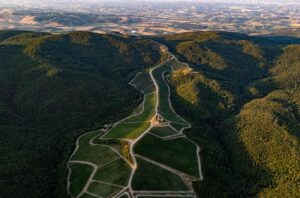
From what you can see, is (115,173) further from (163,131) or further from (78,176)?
(163,131)

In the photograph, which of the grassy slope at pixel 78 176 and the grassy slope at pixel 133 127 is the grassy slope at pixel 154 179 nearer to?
the grassy slope at pixel 78 176

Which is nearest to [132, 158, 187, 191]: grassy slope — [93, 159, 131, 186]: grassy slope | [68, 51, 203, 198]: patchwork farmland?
[68, 51, 203, 198]: patchwork farmland

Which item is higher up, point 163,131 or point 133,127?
point 163,131

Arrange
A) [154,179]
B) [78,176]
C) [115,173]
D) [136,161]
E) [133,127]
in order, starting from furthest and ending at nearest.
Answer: [133,127], [136,161], [78,176], [115,173], [154,179]

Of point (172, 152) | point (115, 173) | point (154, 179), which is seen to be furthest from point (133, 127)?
→ point (154, 179)

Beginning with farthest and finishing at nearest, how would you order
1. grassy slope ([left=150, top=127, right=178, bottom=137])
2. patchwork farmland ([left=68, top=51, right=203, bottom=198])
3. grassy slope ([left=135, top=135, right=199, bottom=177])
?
1. grassy slope ([left=150, top=127, right=178, bottom=137])
2. grassy slope ([left=135, top=135, right=199, bottom=177])
3. patchwork farmland ([left=68, top=51, right=203, bottom=198])

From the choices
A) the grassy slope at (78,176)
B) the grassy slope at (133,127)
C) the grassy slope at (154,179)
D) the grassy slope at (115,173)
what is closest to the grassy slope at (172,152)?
the grassy slope at (154,179)

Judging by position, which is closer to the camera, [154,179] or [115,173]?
[154,179]

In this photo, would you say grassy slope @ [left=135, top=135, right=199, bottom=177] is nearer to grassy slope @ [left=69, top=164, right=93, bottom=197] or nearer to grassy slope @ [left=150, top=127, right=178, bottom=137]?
grassy slope @ [left=150, top=127, right=178, bottom=137]

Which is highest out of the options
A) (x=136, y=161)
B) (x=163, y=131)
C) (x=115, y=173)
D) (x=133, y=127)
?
(x=136, y=161)
